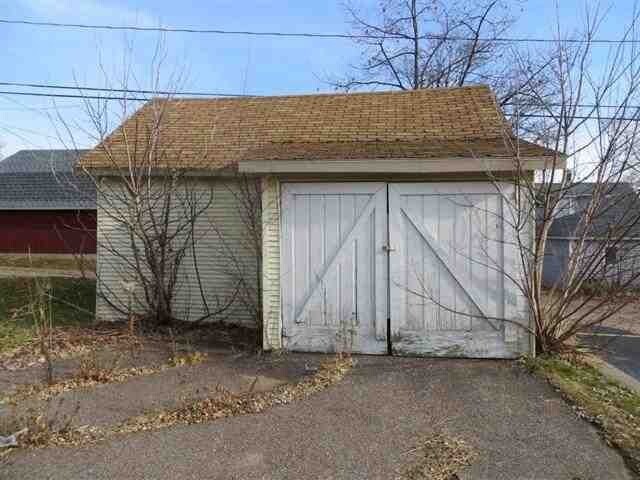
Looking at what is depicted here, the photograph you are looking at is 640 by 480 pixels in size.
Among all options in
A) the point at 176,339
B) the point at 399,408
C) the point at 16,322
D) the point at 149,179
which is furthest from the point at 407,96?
the point at 16,322

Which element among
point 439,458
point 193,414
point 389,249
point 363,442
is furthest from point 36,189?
point 439,458

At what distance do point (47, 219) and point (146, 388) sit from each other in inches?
831

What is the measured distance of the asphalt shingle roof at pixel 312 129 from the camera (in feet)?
23.4

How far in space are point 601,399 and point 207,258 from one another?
5989 millimetres

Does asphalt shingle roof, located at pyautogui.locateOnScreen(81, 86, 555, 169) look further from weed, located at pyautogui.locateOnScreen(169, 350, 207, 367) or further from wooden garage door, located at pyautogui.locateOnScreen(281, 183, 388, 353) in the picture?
weed, located at pyautogui.locateOnScreen(169, 350, 207, 367)

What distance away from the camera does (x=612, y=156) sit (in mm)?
6133

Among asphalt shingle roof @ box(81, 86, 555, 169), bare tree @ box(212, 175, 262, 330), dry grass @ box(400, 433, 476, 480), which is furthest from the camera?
bare tree @ box(212, 175, 262, 330)

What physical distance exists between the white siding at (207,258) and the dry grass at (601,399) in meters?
4.62

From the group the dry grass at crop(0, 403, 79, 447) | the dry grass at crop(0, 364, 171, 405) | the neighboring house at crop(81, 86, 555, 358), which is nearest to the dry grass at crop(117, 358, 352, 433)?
the dry grass at crop(0, 403, 79, 447)

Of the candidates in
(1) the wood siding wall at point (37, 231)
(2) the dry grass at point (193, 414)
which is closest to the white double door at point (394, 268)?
(2) the dry grass at point (193, 414)

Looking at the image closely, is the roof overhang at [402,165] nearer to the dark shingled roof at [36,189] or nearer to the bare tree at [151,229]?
the bare tree at [151,229]

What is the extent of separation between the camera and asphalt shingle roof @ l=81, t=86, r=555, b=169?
712 centimetres

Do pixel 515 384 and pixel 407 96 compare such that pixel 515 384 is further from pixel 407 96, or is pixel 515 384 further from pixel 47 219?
pixel 47 219

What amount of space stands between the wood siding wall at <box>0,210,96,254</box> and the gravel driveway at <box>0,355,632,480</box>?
20810 millimetres
